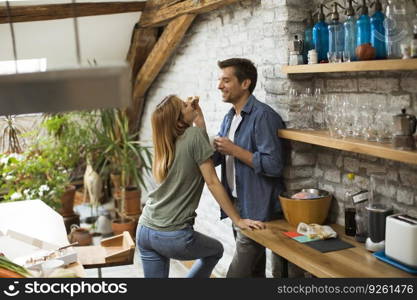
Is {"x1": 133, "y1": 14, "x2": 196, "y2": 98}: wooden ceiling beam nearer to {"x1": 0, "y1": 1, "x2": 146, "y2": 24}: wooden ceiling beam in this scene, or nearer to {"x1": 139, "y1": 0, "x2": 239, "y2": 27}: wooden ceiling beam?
{"x1": 139, "y1": 0, "x2": 239, "y2": 27}: wooden ceiling beam

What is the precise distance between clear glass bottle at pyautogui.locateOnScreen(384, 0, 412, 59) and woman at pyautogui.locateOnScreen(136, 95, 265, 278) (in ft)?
3.78

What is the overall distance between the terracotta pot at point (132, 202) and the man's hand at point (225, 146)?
8.76 feet

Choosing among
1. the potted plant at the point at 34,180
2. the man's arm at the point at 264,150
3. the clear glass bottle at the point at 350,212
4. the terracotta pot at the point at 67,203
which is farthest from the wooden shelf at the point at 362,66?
the terracotta pot at the point at 67,203

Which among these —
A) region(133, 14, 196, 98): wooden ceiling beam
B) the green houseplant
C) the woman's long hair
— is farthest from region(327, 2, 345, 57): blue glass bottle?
the green houseplant

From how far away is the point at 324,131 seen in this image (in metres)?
3.17

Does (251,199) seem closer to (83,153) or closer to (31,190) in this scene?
(31,190)

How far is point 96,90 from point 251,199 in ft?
7.87

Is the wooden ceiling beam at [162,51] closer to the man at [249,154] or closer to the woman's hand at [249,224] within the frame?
the man at [249,154]

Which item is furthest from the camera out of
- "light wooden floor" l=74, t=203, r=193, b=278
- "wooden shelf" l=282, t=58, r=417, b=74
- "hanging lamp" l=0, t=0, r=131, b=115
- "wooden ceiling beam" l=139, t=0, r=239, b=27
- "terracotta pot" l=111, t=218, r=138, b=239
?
"terracotta pot" l=111, t=218, r=138, b=239

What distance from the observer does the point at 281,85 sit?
3383mm

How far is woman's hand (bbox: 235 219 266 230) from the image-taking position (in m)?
3.24

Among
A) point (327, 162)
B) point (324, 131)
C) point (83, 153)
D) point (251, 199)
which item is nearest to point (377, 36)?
point (324, 131)

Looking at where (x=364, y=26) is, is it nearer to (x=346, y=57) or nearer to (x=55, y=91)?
(x=346, y=57)

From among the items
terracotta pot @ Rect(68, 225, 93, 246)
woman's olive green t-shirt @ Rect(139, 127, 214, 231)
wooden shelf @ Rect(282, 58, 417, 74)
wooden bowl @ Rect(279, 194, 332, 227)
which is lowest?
terracotta pot @ Rect(68, 225, 93, 246)
